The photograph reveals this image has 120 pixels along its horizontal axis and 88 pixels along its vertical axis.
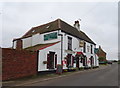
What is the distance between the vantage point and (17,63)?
11195mm

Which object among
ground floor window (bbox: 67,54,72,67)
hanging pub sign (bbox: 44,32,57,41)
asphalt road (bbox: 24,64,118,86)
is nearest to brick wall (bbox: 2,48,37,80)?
asphalt road (bbox: 24,64,118,86)

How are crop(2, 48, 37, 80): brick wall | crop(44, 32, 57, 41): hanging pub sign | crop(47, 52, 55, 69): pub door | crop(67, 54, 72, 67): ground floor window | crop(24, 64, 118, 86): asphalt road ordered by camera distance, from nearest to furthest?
crop(24, 64, 118, 86): asphalt road, crop(2, 48, 37, 80): brick wall, crop(47, 52, 55, 69): pub door, crop(44, 32, 57, 41): hanging pub sign, crop(67, 54, 72, 67): ground floor window

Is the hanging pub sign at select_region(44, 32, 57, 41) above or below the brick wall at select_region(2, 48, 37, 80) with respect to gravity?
above

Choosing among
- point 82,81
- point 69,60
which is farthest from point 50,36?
point 82,81

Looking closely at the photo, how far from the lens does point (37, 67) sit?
43.9ft

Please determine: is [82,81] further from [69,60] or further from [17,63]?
[69,60]

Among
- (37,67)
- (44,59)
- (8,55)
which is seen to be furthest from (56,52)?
(8,55)

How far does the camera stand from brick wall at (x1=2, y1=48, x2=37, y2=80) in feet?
→ 33.6

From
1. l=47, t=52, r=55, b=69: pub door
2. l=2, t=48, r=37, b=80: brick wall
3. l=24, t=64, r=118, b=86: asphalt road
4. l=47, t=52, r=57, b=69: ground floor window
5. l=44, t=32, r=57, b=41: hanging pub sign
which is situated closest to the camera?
l=24, t=64, r=118, b=86: asphalt road

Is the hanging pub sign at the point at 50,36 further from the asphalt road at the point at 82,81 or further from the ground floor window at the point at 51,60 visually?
the asphalt road at the point at 82,81

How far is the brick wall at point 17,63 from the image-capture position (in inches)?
404

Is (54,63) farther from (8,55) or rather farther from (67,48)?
(8,55)

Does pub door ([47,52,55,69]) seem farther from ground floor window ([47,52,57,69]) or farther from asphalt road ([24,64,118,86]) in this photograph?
asphalt road ([24,64,118,86])

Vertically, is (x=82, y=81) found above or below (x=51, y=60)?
below
